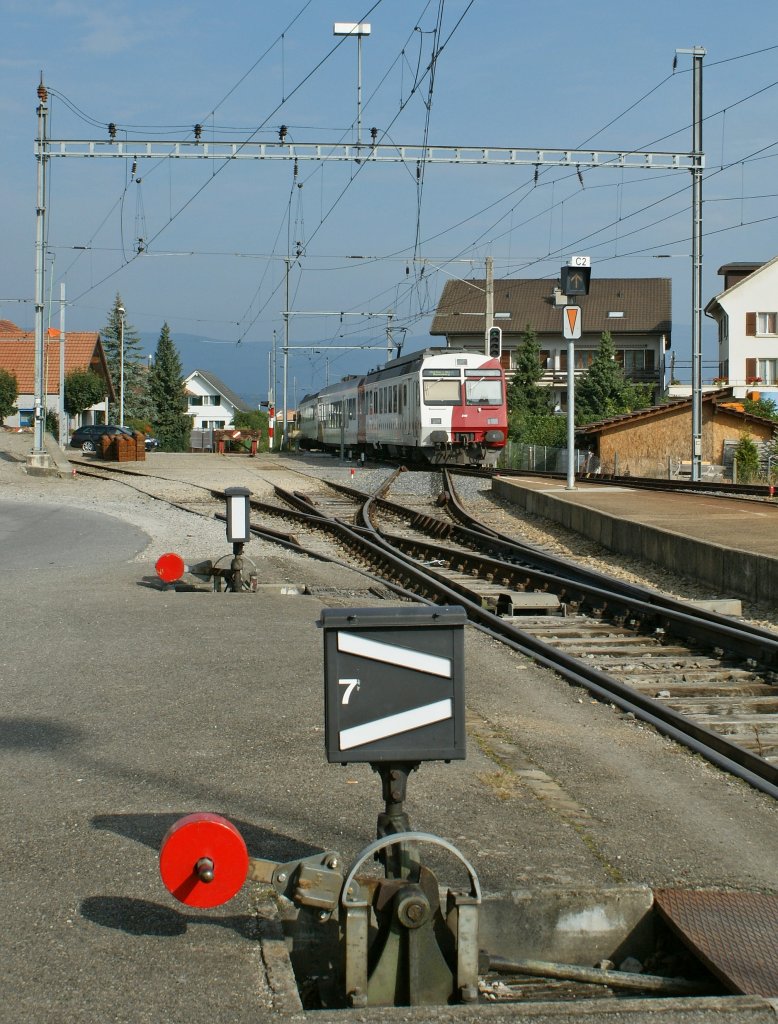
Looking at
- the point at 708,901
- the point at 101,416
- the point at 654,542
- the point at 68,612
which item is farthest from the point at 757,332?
the point at 708,901

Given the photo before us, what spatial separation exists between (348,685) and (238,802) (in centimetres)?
158

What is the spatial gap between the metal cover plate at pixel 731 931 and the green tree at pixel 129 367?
111m

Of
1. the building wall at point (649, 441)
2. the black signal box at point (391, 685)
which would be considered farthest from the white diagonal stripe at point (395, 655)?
the building wall at point (649, 441)

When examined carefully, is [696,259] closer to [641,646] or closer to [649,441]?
[649,441]

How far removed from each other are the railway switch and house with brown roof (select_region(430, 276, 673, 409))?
3407 inches

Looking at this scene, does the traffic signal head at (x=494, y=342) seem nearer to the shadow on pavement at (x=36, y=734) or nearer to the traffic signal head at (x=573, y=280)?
the traffic signal head at (x=573, y=280)

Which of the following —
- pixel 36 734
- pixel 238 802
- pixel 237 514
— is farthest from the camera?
pixel 237 514

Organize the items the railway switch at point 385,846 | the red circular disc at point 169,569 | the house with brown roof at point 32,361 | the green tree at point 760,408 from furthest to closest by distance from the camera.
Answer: the house with brown roof at point 32,361 → the green tree at point 760,408 → the red circular disc at point 169,569 → the railway switch at point 385,846

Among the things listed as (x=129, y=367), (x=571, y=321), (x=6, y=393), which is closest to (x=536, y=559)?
(x=571, y=321)

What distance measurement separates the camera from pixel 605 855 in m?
4.47

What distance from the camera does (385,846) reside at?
3.62 meters

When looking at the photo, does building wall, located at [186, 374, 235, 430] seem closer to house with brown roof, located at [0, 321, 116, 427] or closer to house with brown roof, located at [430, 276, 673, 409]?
house with brown roof, located at [0, 321, 116, 427]

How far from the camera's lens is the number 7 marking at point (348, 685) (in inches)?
141

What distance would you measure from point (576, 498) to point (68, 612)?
14.1 m
